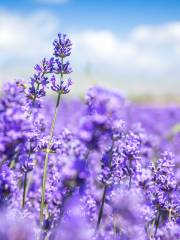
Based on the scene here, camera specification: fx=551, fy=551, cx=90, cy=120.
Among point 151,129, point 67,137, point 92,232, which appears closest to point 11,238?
point 92,232

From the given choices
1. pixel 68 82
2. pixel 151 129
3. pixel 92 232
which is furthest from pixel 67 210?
pixel 151 129

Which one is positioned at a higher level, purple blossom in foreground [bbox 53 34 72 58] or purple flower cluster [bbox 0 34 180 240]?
purple blossom in foreground [bbox 53 34 72 58]

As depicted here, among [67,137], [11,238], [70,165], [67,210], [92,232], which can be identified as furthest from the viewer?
[67,137]

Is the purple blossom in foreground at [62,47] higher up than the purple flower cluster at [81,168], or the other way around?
the purple blossom in foreground at [62,47]

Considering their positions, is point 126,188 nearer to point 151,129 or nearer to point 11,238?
point 11,238

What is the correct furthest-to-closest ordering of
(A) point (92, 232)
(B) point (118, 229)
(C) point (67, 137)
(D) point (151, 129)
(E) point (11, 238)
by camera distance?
(D) point (151, 129)
(C) point (67, 137)
(B) point (118, 229)
(A) point (92, 232)
(E) point (11, 238)

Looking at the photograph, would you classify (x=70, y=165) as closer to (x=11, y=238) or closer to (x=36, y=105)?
(x=11, y=238)

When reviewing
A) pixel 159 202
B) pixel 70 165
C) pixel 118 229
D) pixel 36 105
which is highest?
pixel 36 105

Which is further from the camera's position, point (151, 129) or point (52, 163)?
point (151, 129)

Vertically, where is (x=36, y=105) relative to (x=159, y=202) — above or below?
above
